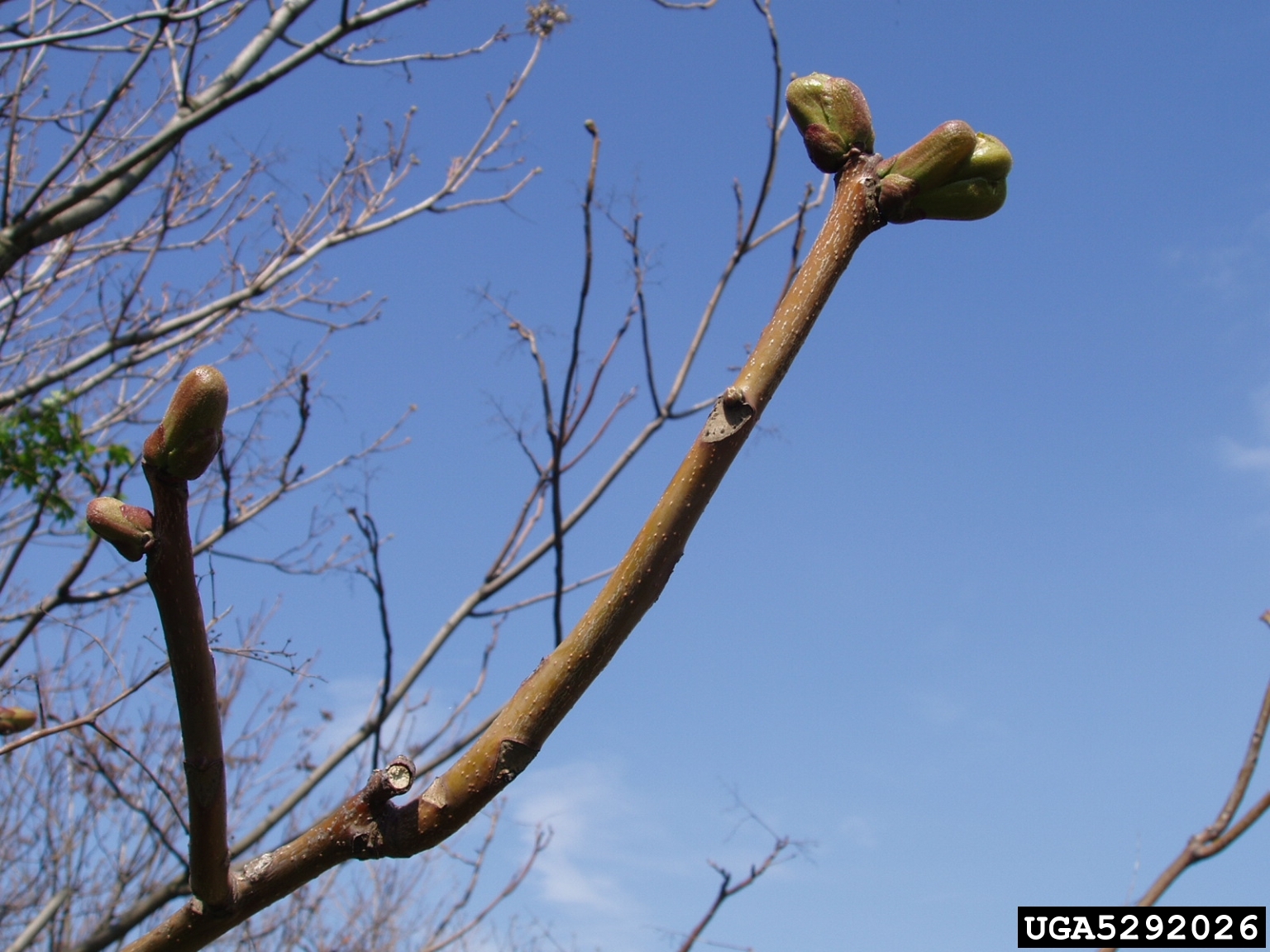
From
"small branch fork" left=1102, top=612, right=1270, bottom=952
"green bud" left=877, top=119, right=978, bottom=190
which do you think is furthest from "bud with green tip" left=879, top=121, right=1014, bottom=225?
"small branch fork" left=1102, top=612, right=1270, bottom=952

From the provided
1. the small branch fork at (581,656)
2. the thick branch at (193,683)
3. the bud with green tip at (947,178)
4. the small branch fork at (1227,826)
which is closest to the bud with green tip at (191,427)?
the thick branch at (193,683)

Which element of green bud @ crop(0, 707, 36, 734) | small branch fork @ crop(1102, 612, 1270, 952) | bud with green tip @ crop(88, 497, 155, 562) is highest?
green bud @ crop(0, 707, 36, 734)

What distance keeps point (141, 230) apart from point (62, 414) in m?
1.84

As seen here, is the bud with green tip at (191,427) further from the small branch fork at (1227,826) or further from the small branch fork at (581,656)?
the small branch fork at (1227,826)

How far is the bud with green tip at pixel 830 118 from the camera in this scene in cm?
94

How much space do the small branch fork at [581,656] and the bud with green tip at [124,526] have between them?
0.26 meters

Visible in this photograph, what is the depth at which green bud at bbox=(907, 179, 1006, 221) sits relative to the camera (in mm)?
931

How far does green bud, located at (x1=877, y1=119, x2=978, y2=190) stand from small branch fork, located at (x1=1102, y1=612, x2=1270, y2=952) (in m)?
0.60

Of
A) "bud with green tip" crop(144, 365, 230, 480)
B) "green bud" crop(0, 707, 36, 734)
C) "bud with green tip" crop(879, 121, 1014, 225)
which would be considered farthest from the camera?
"green bud" crop(0, 707, 36, 734)

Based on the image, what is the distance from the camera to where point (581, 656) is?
764 millimetres

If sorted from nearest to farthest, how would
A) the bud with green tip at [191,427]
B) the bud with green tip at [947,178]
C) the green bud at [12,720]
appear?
1. the bud with green tip at [191,427]
2. the bud with green tip at [947,178]
3. the green bud at [12,720]

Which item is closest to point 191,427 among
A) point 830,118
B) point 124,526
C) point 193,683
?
point 124,526

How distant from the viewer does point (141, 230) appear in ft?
18.4

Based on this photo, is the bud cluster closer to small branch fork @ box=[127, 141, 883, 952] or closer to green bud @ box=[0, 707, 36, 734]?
small branch fork @ box=[127, 141, 883, 952]
